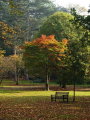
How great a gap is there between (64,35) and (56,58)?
10341 mm

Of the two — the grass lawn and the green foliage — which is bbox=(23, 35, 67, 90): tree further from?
the grass lawn

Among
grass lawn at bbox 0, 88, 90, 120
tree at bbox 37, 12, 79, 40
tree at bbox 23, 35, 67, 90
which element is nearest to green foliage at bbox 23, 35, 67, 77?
tree at bbox 23, 35, 67, 90

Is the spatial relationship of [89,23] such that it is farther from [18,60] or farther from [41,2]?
[41,2]

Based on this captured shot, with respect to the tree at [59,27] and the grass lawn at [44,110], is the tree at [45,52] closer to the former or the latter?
the tree at [59,27]

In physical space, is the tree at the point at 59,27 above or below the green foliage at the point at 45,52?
above

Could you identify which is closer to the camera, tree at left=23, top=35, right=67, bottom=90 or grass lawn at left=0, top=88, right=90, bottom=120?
grass lawn at left=0, top=88, right=90, bottom=120

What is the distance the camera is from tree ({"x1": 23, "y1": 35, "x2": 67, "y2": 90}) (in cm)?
4031

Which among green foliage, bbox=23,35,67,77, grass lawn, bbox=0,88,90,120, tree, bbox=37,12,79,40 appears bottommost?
grass lawn, bbox=0,88,90,120

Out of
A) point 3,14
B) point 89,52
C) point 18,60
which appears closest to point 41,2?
point 3,14

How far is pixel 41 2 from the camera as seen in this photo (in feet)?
300

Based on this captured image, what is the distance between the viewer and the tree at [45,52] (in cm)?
4031

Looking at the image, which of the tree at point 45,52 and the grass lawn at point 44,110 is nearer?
the grass lawn at point 44,110

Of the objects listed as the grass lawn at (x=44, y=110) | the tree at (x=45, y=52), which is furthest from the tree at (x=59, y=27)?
the grass lawn at (x=44, y=110)

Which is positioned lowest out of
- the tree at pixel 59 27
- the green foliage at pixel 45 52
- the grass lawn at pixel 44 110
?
the grass lawn at pixel 44 110
